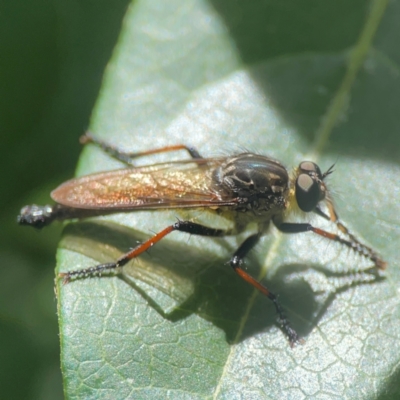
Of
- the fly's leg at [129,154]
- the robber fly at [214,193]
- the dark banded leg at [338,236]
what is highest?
the fly's leg at [129,154]

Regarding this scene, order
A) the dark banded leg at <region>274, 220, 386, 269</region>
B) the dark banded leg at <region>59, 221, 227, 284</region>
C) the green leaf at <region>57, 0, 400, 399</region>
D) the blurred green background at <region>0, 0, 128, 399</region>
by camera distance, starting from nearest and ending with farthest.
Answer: the green leaf at <region>57, 0, 400, 399</region>, the dark banded leg at <region>59, 221, 227, 284</region>, the dark banded leg at <region>274, 220, 386, 269</region>, the blurred green background at <region>0, 0, 128, 399</region>

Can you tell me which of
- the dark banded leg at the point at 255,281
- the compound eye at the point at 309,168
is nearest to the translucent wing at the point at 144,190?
the dark banded leg at the point at 255,281

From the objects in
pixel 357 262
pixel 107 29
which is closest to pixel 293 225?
pixel 357 262

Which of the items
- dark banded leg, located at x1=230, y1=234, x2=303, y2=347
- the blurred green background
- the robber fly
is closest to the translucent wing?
the robber fly

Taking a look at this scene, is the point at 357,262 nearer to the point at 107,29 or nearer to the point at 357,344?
the point at 357,344

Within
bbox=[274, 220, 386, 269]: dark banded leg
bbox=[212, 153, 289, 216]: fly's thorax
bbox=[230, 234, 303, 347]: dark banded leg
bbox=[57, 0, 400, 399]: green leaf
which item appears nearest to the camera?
bbox=[57, 0, 400, 399]: green leaf

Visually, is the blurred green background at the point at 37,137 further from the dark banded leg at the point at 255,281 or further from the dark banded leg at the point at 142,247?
the dark banded leg at the point at 255,281

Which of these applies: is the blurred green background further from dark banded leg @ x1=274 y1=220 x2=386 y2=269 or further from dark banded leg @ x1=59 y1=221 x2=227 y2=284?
dark banded leg @ x1=274 y1=220 x2=386 y2=269
